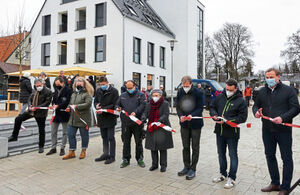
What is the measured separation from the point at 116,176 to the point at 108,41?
55.9 ft

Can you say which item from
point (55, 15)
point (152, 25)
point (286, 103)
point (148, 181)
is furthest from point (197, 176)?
point (55, 15)

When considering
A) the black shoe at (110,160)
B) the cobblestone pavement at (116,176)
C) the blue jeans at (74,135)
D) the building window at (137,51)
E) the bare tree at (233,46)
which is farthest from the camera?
the bare tree at (233,46)

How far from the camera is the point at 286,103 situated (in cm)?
359

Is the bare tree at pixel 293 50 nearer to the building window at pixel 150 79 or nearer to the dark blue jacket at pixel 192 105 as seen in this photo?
the building window at pixel 150 79

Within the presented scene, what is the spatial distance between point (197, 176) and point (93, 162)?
7.78ft

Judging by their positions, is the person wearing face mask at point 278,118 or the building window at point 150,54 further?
the building window at point 150,54

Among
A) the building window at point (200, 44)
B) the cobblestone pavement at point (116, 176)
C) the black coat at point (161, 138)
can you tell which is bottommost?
the cobblestone pavement at point (116, 176)

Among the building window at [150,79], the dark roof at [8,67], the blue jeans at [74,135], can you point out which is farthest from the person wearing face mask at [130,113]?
the dark roof at [8,67]

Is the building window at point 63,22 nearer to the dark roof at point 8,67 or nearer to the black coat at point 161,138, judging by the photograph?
the dark roof at point 8,67

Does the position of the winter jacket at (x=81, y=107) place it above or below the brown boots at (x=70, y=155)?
above

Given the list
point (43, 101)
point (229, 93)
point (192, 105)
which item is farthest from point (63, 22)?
point (229, 93)

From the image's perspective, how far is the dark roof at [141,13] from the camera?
68.7 feet

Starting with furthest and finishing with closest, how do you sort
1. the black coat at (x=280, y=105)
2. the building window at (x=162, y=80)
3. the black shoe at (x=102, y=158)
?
the building window at (x=162, y=80) → the black shoe at (x=102, y=158) → the black coat at (x=280, y=105)

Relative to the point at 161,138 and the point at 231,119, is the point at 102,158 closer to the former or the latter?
the point at 161,138
